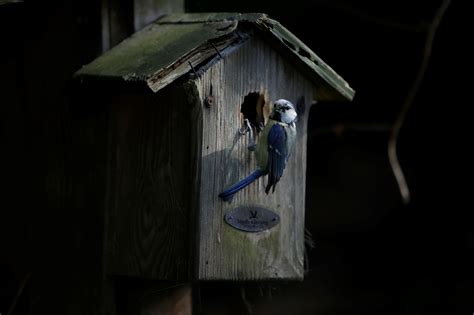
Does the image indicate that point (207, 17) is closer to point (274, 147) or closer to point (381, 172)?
point (274, 147)

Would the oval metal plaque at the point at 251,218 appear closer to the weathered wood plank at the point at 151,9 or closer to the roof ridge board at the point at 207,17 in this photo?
the roof ridge board at the point at 207,17

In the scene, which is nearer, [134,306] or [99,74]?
[99,74]

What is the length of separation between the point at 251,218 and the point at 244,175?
0.15m

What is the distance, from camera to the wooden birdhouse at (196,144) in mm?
3084

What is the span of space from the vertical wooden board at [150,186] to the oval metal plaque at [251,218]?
154mm

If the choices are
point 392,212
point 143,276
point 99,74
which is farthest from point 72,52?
point 392,212

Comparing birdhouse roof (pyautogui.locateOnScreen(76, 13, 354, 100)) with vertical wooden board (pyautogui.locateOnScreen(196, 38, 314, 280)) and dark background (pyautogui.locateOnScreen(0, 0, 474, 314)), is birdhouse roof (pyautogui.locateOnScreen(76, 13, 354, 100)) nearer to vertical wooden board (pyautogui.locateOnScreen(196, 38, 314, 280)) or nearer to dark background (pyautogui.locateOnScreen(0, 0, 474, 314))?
vertical wooden board (pyautogui.locateOnScreen(196, 38, 314, 280))

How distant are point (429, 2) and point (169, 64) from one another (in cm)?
242

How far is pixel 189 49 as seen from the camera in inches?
120

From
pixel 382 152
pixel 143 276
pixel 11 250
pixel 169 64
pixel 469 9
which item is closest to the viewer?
pixel 169 64

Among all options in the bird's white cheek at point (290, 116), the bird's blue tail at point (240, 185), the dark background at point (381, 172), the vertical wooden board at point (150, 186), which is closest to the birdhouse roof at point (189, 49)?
the vertical wooden board at point (150, 186)

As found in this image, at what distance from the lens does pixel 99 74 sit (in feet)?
10.1

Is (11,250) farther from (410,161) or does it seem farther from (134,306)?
(410,161)

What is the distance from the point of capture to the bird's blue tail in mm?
3137
